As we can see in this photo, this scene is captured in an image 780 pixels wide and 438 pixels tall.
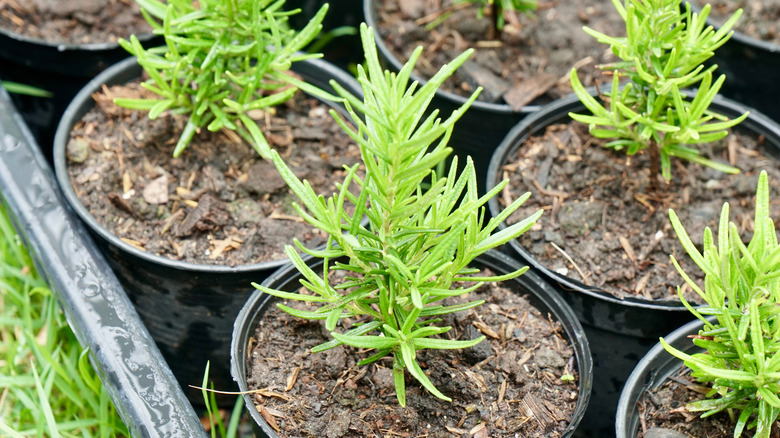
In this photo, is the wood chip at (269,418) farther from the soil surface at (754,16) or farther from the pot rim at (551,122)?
the soil surface at (754,16)

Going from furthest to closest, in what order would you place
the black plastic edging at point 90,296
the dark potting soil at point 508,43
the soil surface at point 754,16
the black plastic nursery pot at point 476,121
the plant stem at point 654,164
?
the soil surface at point 754,16 → the dark potting soil at point 508,43 → the black plastic nursery pot at point 476,121 → the plant stem at point 654,164 → the black plastic edging at point 90,296

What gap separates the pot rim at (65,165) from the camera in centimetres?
177

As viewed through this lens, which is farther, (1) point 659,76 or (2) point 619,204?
(2) point 619,204

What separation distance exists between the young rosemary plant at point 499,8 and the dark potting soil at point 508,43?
0.05 metres

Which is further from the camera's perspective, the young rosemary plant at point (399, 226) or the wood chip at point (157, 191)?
the wood chip at point (157, 191)

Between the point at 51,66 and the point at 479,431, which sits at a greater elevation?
the point at 51,66

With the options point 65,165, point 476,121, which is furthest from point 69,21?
point 476,121

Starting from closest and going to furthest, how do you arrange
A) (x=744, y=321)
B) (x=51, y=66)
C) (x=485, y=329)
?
(x=744, y=321) → (x=485, y=329) → (x=51, y=66)

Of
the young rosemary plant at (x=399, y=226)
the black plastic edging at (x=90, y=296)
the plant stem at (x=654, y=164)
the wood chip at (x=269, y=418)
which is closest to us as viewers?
the young rosemary plant at (x=399, y=226)

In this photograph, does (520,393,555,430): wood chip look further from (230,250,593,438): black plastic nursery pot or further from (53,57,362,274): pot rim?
(53,57,362,274): pot rim

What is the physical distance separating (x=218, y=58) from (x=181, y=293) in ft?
1.92

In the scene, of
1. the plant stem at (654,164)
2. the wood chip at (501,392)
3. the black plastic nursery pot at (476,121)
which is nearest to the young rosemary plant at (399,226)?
the wood chip at (501,392)

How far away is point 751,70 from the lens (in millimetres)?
2410

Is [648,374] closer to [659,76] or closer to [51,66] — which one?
[659,76]
